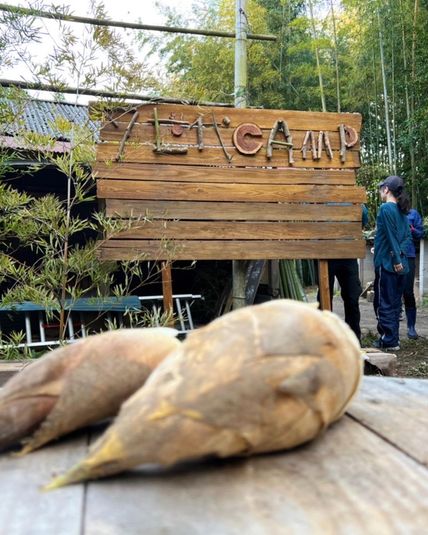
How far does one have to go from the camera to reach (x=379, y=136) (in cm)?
1501

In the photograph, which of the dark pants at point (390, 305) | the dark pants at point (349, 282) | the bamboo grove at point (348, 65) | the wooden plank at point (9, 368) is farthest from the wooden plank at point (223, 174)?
the bamboo grove at point (348, 65)

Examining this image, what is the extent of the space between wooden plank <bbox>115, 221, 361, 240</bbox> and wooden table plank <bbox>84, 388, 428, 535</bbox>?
3362 mm

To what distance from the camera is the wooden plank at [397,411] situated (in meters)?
0.97

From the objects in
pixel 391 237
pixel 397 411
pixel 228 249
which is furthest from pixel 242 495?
pixel 391 237

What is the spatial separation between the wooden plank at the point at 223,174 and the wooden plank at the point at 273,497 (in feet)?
11.3

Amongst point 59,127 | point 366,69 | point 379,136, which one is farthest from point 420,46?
point 59,127

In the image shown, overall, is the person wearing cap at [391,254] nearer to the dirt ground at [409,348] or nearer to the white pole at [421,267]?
the dirt ground at [409,348]

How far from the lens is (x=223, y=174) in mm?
4523

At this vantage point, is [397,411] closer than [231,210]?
Yes

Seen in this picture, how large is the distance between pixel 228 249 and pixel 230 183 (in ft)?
1.73

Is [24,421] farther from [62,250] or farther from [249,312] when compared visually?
[62,250]

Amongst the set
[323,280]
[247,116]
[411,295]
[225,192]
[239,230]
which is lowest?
[411,295]

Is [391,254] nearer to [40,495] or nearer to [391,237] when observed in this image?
[391,237]

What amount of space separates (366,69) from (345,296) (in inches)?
373
